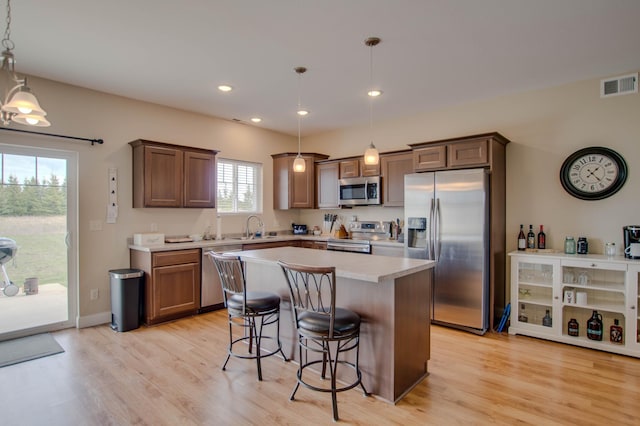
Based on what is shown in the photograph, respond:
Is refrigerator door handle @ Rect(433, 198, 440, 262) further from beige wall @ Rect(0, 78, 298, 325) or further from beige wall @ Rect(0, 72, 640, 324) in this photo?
beige wall @ Rect(0, 78, 298, 325)

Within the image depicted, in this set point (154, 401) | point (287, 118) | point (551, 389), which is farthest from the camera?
point (287, 118)

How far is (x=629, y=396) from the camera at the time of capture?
2562mm

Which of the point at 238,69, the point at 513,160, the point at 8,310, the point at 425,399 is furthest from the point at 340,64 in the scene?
the point at 8,310

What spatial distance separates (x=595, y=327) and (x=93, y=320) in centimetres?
557

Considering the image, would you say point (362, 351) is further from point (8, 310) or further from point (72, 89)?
point (72, 89)

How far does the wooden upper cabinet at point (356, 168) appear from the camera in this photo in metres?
5.35

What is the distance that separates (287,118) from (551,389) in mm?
4632

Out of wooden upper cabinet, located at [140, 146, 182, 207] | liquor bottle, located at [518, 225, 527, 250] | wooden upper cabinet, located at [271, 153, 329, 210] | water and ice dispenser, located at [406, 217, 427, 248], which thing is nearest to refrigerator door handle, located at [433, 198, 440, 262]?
water and ice dispenser, located at [406, 217, 427, 248]

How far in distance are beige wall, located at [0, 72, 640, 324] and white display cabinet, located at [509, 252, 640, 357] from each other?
395 mm

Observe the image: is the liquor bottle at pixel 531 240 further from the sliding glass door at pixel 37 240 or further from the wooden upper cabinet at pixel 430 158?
the sliding glass door at pixel 37 240

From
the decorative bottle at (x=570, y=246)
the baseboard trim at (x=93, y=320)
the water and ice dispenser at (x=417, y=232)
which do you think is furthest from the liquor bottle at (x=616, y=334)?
the baseboard trim at (x=93, y=320)

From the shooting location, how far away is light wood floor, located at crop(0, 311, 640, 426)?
7.52 feet

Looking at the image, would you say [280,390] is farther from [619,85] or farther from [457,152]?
[619,85]

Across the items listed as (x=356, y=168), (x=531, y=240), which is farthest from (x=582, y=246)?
(x=356, y=168)
